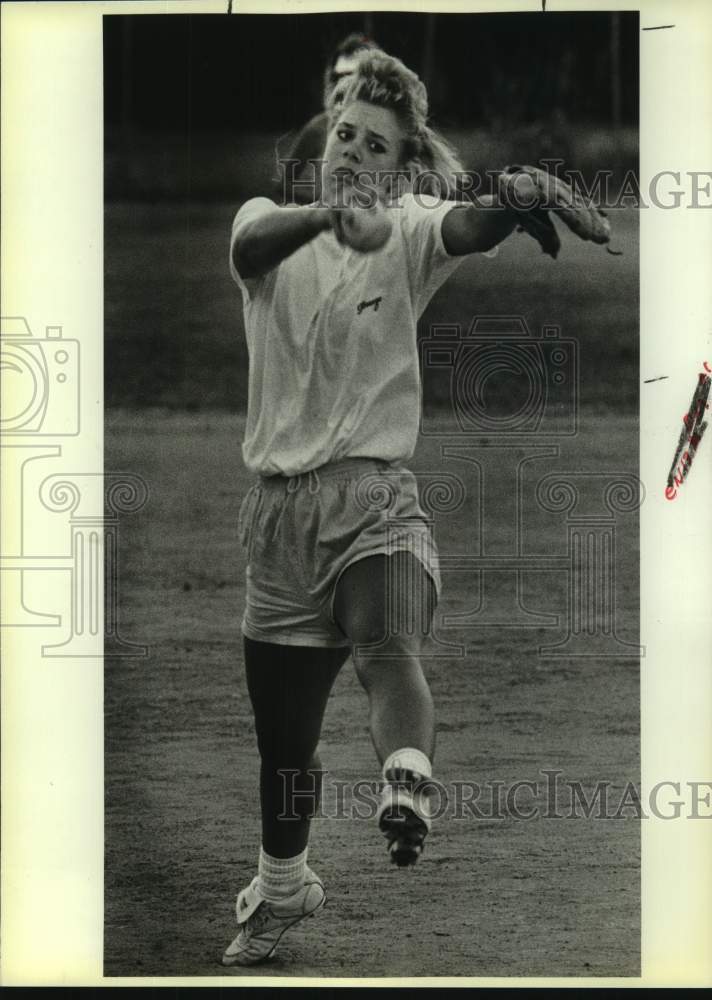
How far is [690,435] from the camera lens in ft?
15.8

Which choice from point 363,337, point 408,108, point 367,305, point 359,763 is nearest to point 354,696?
point 359,763

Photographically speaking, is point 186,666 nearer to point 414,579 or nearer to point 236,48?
point 414,579

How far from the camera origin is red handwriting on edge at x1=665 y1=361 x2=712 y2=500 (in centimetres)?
480

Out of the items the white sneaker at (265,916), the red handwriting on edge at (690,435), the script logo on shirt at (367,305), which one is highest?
the script logo on shirt at (367,305)

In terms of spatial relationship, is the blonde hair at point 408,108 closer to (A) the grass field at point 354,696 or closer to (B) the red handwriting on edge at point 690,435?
(A) the grass field at point 354,696

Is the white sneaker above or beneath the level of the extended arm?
beneath

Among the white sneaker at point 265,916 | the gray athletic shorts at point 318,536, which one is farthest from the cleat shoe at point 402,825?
the gray athletic shorts at point 318,536

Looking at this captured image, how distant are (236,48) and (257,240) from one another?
755mm

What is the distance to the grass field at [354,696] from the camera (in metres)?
4.73

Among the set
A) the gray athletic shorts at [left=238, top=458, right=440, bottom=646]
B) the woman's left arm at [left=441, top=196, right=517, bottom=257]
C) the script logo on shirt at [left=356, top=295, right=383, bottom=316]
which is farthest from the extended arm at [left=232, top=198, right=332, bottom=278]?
the gray athletic shorts at [left=238, top=458, right=440, bottom=646]

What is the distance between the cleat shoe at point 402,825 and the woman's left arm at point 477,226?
7.00 ft

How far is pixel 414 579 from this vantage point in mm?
4746

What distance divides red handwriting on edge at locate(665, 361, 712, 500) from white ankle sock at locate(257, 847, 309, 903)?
6.68 feet

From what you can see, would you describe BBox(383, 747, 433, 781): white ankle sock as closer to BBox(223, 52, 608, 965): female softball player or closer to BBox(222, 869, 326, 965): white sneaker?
BBox(223, 52, 608, 965): female softball player
